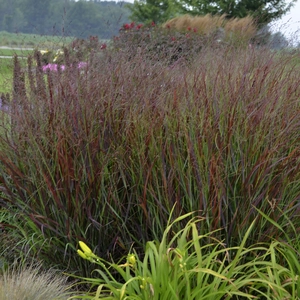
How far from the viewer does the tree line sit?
13.7ft

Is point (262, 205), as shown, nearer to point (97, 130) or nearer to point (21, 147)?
point (97, 130)

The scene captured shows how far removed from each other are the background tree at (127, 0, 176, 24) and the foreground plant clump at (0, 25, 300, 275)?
82.2 feet

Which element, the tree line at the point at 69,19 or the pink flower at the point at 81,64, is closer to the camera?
the pink flower at the point at 81,64

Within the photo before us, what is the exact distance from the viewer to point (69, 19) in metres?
4.59

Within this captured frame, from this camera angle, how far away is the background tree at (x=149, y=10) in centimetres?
2786

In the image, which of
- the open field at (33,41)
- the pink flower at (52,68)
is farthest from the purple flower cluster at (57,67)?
the open field at (33,41)

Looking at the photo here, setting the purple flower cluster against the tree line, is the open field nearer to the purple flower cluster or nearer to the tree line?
the tree line

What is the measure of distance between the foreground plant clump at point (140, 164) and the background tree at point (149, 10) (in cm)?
2504

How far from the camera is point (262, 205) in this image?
2.84 metres

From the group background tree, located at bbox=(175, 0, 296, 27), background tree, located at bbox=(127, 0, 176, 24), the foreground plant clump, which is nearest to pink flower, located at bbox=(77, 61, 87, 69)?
the foreground plant clump

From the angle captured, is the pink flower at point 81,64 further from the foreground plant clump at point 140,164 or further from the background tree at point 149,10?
the background tree at point 149,10

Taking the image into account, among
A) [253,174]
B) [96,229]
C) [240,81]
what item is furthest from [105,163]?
[240,81]

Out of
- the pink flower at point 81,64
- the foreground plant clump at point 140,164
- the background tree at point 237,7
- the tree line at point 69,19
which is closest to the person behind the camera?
the foreground plant clump at point 140,164

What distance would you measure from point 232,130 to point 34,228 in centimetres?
135
